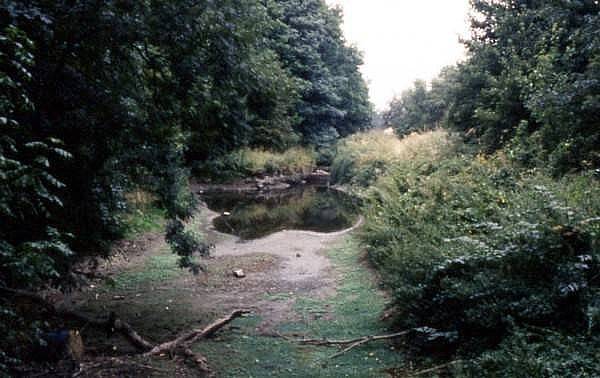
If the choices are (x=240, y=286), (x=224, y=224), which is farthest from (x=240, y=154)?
(x=240, y=286)

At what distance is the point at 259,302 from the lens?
6.83m

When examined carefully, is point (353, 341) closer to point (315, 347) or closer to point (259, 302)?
point (315, 347)

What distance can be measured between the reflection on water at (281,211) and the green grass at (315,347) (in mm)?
4732

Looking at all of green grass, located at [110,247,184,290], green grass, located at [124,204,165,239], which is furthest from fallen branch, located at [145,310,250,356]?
green grass, located at [124,204,165,239]

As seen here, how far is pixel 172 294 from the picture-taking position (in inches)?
277

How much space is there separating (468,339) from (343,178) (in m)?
15.7

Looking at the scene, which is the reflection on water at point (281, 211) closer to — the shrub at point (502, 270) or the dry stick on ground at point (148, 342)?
the dry stick on ground at point (148, 342)

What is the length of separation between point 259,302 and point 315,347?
6.03ft

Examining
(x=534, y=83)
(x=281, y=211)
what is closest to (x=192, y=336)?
(x=534, y=83)

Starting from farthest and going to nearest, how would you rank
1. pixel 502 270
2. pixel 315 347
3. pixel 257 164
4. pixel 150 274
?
pixel 257 164 → pixel 150 274 → pixel 315 347 → pixel 502 270

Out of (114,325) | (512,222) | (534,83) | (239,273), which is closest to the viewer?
(512,222)

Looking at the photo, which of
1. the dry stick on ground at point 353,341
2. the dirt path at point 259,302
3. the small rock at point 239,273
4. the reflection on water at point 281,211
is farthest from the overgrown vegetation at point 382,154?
the dry stick on ground at point 353,341

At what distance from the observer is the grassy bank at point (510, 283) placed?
331 centimetres

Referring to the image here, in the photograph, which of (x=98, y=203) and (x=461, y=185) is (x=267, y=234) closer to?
(x=461, y=185)
